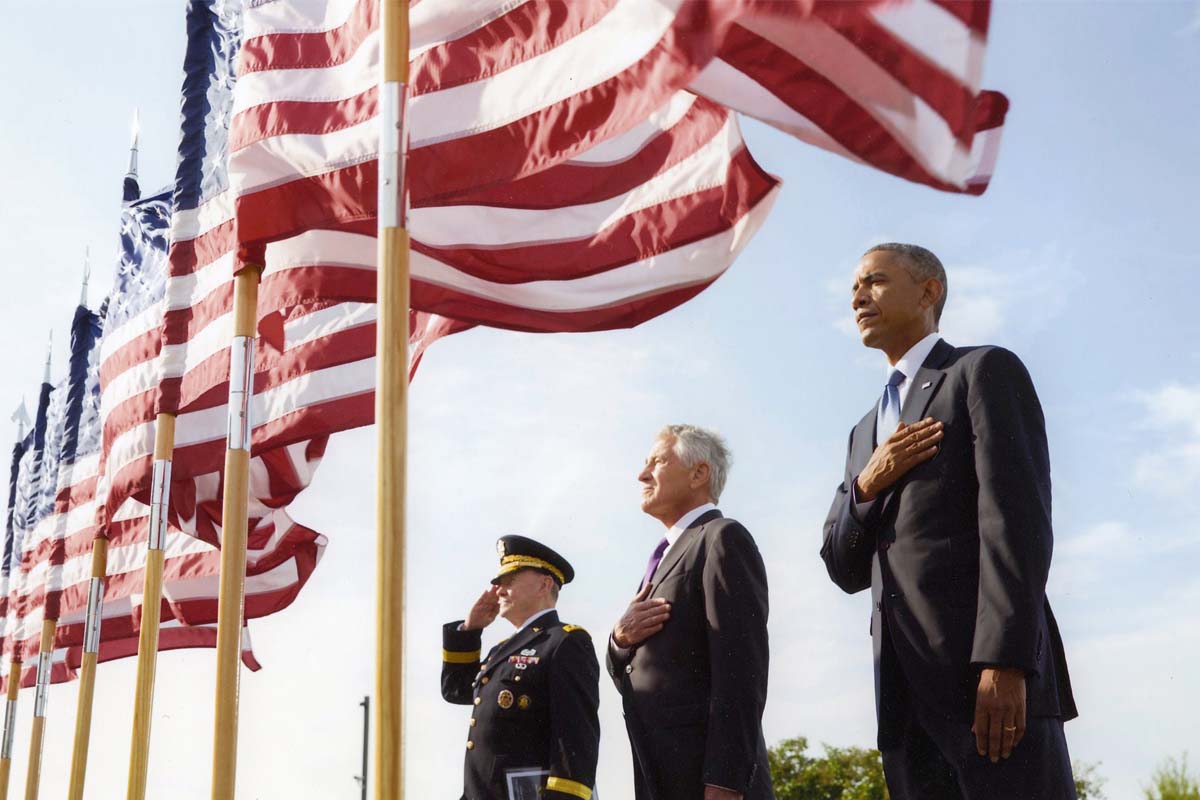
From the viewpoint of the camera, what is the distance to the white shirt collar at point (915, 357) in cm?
388

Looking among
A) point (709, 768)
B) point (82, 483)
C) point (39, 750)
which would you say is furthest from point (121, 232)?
point (39, 750)

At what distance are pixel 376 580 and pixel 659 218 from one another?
289 cm

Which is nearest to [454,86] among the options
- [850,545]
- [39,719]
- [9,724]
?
[850,545]

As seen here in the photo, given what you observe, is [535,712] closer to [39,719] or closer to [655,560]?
[655,560]

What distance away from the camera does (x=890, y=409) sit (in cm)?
396

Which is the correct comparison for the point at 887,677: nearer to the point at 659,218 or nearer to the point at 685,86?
the point at 685,86

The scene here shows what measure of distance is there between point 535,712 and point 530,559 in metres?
0.76

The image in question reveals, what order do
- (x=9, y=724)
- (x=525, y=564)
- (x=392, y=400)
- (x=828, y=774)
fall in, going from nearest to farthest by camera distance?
(x=392, y=400)
(x=525, y=564)
(x=9, y=724)
(x=828, y=774)

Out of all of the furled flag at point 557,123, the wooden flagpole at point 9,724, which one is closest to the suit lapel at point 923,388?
the furled flag at point 557,123

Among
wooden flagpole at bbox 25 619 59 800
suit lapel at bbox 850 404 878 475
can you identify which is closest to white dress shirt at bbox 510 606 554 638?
suit lapel at bbox 850 404 878 475

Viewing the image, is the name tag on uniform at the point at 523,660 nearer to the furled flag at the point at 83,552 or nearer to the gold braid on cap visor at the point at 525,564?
the gold braid on cap visor at the point at 525,564

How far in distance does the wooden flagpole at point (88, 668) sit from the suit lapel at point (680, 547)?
912 centimetres

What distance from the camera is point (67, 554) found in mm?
14938

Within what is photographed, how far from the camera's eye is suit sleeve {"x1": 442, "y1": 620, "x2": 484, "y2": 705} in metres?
6.23
